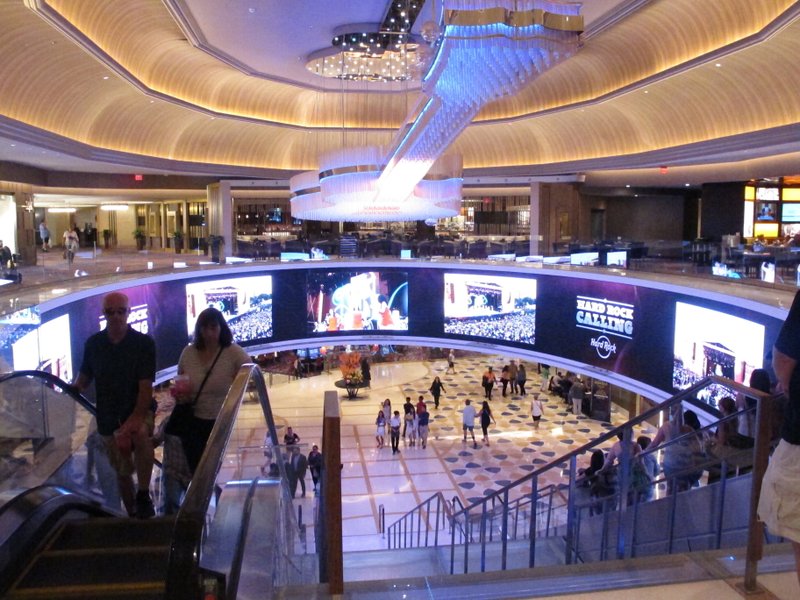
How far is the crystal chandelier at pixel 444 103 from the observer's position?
502 cm

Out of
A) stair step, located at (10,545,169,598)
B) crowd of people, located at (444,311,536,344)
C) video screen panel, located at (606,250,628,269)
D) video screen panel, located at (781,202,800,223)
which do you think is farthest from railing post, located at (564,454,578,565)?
video screen panel, located at (781,202,800,223)

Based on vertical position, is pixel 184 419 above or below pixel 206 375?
below

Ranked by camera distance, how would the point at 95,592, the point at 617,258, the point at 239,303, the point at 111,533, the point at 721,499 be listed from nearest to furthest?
the point at 95,592
the point at 111,533
the point at 721,499
the point at 617,258
the point at 239,303

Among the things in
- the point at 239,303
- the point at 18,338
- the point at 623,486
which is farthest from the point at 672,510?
the point at 239,303

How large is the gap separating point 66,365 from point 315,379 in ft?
40.4

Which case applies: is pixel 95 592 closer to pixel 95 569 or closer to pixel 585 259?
pixel 95 569

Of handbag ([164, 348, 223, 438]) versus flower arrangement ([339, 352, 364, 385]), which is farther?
flower arrangement ([339, 352, 364, 385])

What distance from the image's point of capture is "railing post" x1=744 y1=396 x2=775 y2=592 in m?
2.32

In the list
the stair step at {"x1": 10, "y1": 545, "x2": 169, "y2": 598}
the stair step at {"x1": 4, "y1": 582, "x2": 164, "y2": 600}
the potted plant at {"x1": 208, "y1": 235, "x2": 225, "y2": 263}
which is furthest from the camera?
the potted plant at {"x1": 208, "y1": 235, "x2": 225, "y2": 263}

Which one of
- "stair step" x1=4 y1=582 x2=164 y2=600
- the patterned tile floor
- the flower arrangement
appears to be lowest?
the patterned tile floor

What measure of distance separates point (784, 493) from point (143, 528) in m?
2.02

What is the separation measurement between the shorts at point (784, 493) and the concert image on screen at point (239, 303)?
42.2 ft

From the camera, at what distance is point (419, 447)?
48.4ft

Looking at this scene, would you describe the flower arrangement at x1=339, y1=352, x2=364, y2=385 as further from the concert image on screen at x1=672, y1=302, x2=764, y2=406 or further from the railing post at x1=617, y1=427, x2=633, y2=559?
the railing post at x1=617, y1=427, x2=633, y2=559
